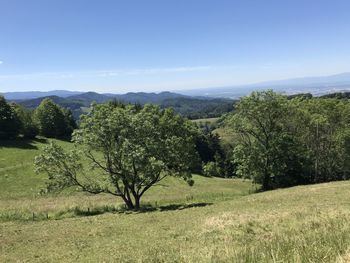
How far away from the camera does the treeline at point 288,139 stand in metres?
59.9

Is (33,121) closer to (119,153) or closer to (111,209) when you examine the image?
(111,209)

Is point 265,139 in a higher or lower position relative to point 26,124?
lower

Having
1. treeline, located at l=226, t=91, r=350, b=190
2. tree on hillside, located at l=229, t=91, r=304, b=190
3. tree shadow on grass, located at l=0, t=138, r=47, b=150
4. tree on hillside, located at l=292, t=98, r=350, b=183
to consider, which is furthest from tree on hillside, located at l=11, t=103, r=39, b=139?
tree on hillside, located at l=292, t=98, r=350, b=183

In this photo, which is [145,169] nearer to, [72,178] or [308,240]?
[72,178]

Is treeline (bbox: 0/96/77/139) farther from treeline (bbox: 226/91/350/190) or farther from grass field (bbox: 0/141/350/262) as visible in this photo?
treeline (bbox: 226/91/350/190)

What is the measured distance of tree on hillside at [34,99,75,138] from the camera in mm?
103562

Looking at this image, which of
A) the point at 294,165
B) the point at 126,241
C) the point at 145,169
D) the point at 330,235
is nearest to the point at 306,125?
the point at 294,165

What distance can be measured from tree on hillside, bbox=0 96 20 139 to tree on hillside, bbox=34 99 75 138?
9603 mm

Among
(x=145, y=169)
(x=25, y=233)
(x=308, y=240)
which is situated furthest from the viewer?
(x=145, y=169)

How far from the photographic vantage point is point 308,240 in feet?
23.5

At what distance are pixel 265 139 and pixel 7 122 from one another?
200 ft

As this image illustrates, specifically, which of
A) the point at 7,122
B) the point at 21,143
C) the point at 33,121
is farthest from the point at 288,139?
the point at 33,121

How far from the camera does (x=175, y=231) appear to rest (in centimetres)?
2161

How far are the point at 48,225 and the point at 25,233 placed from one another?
3848 millimetres
